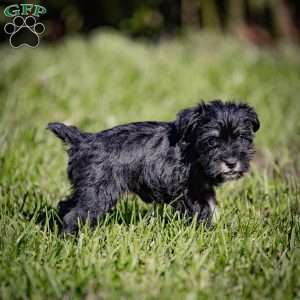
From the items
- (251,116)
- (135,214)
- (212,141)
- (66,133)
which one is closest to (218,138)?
(212,141)

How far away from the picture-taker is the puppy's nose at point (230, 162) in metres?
4.66

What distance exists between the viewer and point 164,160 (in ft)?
16.1

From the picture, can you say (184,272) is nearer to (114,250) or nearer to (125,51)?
(114,250)

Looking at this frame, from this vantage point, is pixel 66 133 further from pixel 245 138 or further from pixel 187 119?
pixel 245 138

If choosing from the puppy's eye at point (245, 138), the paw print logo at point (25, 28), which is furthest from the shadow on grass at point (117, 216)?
the paw print logo at point (25, 28)

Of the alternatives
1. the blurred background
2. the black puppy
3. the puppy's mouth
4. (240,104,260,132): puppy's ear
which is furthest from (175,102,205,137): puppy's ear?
the blurred background

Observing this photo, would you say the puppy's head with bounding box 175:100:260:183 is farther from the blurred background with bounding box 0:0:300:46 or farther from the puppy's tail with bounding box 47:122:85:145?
the blurred background with bounding box 0:0:300:46

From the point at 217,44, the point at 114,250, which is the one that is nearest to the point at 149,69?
the point at 217,44

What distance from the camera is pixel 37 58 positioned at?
13453 millimetres

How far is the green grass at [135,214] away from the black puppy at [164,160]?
0.16 meters

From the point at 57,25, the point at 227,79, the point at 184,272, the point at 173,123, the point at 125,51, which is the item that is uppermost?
the point at 57,25

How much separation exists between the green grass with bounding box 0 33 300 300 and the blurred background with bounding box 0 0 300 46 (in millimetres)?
11079

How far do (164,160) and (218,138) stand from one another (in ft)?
1.53

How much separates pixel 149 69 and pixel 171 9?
12.2m
